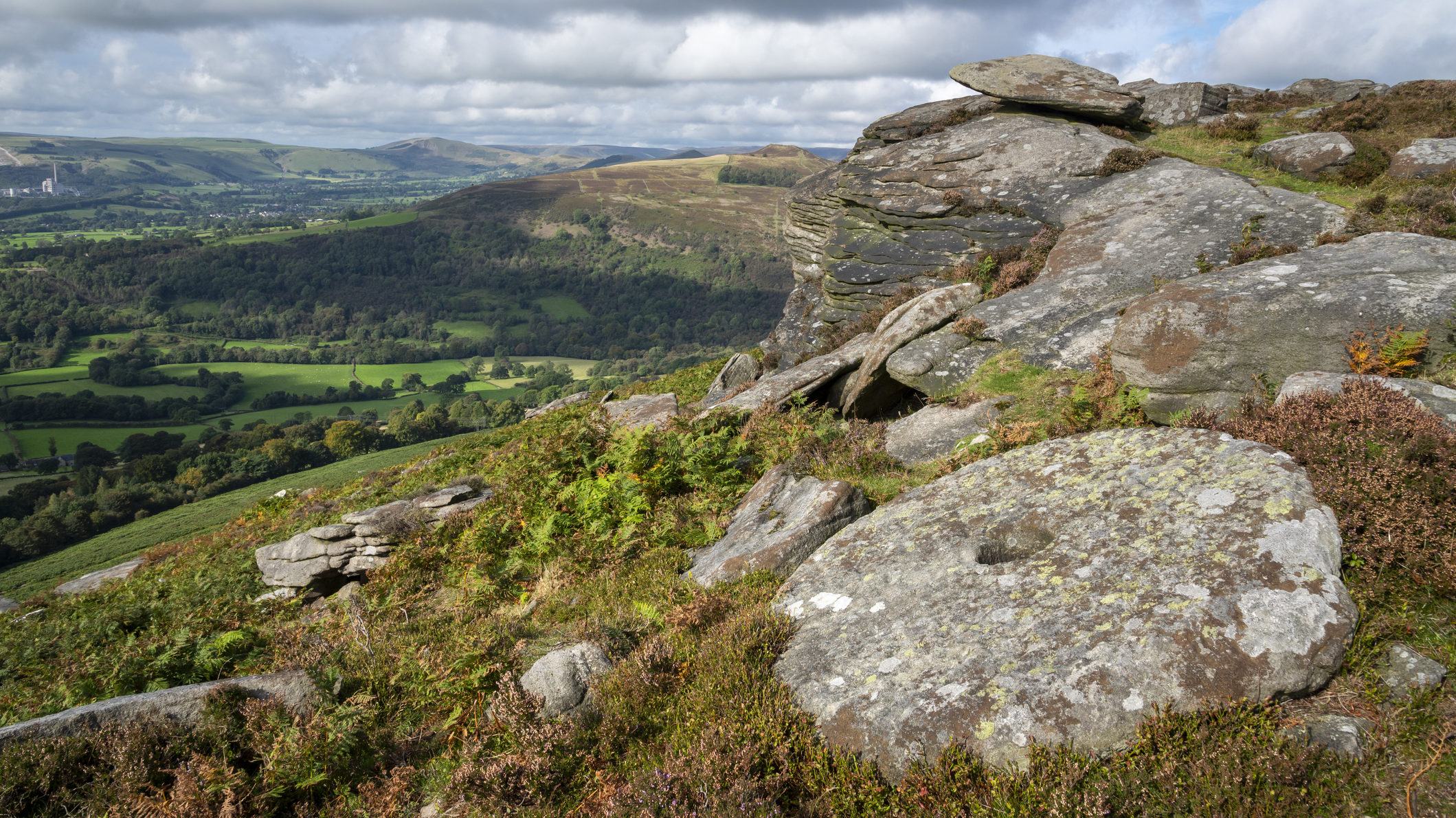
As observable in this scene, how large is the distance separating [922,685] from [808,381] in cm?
965

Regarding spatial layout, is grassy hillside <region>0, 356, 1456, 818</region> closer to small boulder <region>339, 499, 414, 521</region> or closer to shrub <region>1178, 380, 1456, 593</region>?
shrub <region>1178, 380, 1456, 593</region>

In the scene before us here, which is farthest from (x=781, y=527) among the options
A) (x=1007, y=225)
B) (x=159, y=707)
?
(x=1007, y=225)

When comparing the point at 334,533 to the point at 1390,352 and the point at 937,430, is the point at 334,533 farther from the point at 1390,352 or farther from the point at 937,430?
the point at 1390,352

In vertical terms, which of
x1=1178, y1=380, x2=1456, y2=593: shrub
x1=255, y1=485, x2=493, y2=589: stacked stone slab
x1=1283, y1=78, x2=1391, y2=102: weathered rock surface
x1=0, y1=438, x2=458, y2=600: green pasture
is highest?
x1=1283, y1=78, x2=1391, y2=102: weathered rock surface

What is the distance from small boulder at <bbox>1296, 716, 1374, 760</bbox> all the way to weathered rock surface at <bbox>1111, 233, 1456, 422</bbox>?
5028mm

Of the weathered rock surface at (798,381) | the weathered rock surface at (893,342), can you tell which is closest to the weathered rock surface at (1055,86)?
the weathered rock surface at (893,342)

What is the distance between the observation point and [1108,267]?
13391 mm

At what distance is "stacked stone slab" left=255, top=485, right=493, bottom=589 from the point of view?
1262cm

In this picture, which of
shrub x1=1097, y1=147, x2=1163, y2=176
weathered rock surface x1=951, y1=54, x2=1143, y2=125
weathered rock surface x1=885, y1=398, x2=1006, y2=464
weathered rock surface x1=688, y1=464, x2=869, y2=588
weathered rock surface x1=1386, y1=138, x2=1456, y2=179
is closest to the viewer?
weathered rock surface x1=688, y1=464, x2=869, y2=588

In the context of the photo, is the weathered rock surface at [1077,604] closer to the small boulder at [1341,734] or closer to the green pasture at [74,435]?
the small boulder at [1341,734]

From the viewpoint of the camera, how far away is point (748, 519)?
8930 mm

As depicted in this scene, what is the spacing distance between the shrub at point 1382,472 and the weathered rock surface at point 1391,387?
0.75ft

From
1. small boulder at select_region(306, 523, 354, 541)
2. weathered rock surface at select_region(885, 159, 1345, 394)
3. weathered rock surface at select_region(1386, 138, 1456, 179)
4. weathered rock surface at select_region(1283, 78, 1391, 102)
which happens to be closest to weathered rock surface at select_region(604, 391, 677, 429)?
small boulder at select_region(306, 523, 354, 541)

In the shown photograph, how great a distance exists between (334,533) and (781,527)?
10.1 meters
